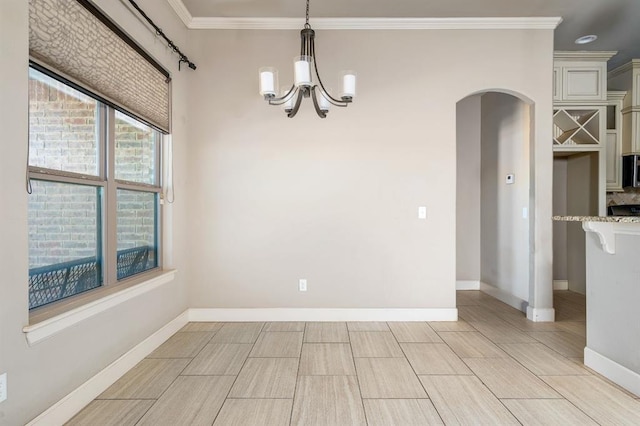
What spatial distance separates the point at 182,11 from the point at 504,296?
456cm

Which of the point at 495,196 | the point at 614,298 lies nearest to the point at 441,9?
the point at 495,196

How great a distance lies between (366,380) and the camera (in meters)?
2.18

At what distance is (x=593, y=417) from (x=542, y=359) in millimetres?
715

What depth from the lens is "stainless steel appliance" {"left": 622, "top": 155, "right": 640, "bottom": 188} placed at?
3906mm

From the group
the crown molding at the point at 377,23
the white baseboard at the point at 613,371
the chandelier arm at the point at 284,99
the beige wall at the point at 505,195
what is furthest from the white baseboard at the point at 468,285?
the chandelier arm at the point at 284,99

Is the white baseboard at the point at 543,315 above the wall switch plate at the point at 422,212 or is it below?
below

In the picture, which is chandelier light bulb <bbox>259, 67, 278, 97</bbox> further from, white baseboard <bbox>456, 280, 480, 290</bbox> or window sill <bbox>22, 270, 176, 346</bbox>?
white baseboard <bbox>456, 280, 480, 290</bbox>

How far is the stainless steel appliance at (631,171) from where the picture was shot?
3.91m

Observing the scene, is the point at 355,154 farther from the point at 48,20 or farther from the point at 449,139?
the point at 48,20

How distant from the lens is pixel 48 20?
162cm

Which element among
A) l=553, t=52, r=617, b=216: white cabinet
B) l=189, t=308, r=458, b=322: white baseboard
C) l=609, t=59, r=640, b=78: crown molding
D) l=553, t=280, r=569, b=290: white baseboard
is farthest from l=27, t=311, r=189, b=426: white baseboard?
l=609, t=59, r=640, b=78: crown molding

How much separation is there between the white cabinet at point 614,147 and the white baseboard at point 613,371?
8.77ft

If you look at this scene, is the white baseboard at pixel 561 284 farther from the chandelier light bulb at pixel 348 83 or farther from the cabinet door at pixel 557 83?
the chandelier light bulb at pixel 348 83

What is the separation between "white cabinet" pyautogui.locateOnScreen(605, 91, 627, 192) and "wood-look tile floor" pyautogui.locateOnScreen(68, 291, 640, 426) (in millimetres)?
1964
